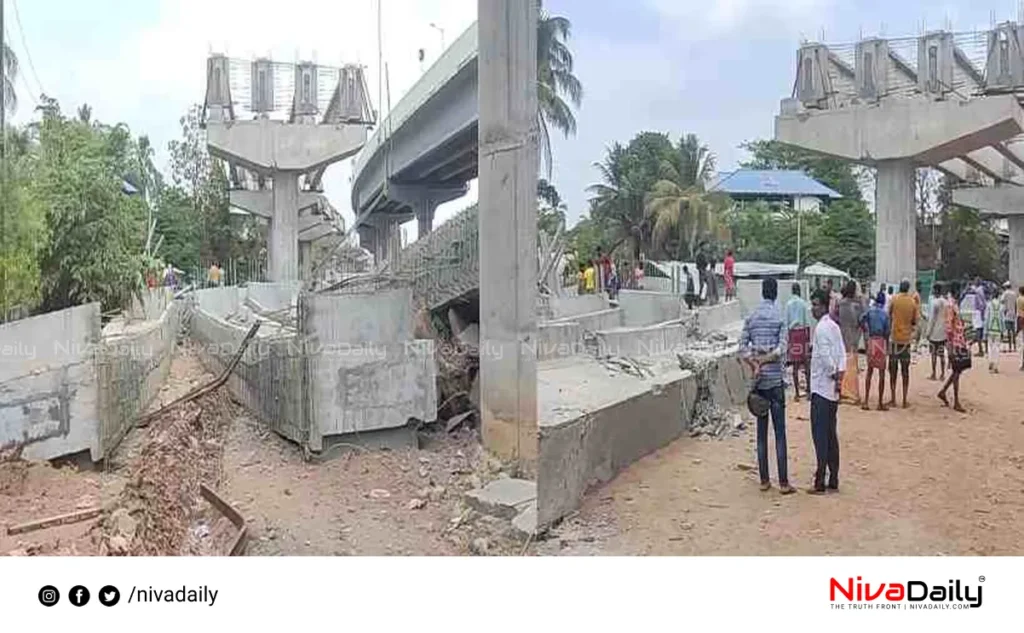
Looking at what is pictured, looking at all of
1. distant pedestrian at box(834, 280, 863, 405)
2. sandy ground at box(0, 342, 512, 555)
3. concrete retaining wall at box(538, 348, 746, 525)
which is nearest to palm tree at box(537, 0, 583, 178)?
concrete retaining wall at box(538, 348, 746, 525)

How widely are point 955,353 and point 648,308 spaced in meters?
2.78

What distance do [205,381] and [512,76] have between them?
335 cm

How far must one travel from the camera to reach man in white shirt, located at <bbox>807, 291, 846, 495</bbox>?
334 cm

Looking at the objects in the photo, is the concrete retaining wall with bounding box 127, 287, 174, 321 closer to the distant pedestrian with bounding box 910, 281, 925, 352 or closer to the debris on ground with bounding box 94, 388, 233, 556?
the debris on ground with bounding box 94, 388, 233, 556

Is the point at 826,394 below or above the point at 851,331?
below

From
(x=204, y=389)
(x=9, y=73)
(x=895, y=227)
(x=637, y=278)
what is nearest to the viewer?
(x=9, y=73)

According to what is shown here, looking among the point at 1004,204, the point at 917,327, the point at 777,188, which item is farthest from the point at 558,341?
the point at 1004,204

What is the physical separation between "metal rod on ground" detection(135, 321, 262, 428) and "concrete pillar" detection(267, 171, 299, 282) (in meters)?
2.44

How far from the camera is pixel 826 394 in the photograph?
11.1ft

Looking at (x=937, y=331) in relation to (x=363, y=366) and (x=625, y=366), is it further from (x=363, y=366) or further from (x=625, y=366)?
(x=363, y=366)
